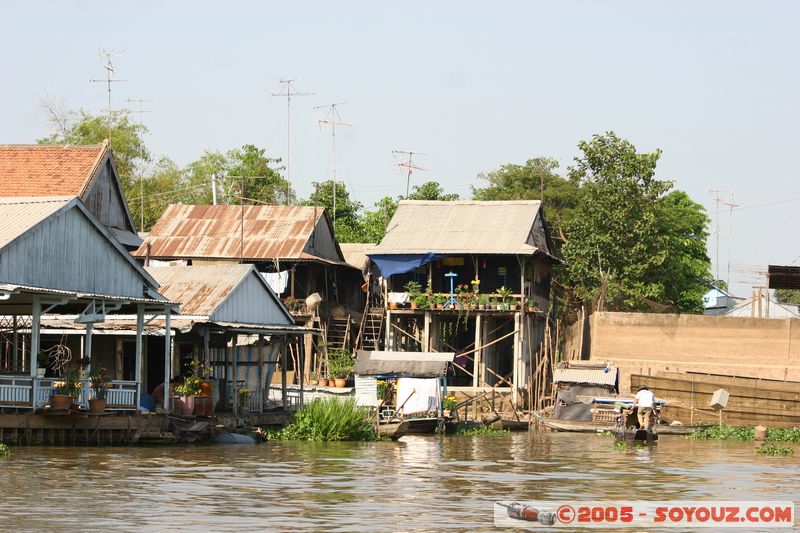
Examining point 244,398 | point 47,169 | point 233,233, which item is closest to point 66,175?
point 47,169

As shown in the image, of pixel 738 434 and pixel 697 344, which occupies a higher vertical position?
pixel 697 344

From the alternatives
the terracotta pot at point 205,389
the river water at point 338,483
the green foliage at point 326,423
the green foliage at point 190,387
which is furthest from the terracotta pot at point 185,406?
the green foliage at point 326,423

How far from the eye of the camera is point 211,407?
26938 mm

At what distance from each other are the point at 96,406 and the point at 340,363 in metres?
18.5

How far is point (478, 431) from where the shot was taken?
33906 millimetres

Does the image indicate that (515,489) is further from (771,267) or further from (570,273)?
(570,273)

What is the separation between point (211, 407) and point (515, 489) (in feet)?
35.7

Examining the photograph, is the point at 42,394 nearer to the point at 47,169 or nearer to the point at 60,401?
the point at 60,401

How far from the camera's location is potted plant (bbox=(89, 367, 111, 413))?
76.9 ft

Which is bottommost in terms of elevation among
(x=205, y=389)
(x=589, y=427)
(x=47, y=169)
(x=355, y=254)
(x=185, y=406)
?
(x=589, y=427)

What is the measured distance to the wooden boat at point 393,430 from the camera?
29.5 meters

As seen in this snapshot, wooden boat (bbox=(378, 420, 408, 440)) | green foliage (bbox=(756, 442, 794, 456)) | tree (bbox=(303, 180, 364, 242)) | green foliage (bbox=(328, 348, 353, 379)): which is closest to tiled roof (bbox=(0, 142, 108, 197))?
wooden boat (bbox=(378, 420, 408, 440))

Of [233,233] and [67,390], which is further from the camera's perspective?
[233,233]

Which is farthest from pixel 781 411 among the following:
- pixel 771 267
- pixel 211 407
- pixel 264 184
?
pixel 264 184
